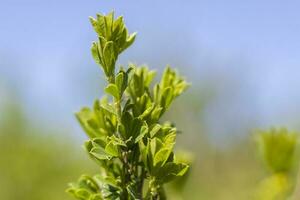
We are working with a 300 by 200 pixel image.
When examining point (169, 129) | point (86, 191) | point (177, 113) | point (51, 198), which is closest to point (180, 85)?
point (169, 129)

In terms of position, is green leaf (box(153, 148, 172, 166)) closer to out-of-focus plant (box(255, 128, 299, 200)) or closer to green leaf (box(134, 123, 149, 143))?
green leaf (box(134, 123, 149, 143))

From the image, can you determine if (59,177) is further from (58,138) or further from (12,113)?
(12,113)

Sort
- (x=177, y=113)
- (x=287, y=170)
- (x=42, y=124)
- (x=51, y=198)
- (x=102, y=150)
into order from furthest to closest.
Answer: (x=42, y=124) < (x=51, y=198) < (x=177, y=113) < (x=287, y=170) < (x=102, y=150)

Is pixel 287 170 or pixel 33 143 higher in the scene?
pixel 33 143

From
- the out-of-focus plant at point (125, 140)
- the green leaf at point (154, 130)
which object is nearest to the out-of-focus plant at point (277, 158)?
the out-of-focus plant at point (125, 140)

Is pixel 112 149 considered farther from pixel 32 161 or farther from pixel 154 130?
pixel 32 161

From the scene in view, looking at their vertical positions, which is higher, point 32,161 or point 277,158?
point 32,161

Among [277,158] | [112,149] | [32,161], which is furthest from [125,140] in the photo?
[32,161]

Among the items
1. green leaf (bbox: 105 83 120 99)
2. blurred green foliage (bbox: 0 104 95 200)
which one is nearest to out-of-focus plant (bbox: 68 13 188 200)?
green leaf (bbox: 105 83 120 99)
